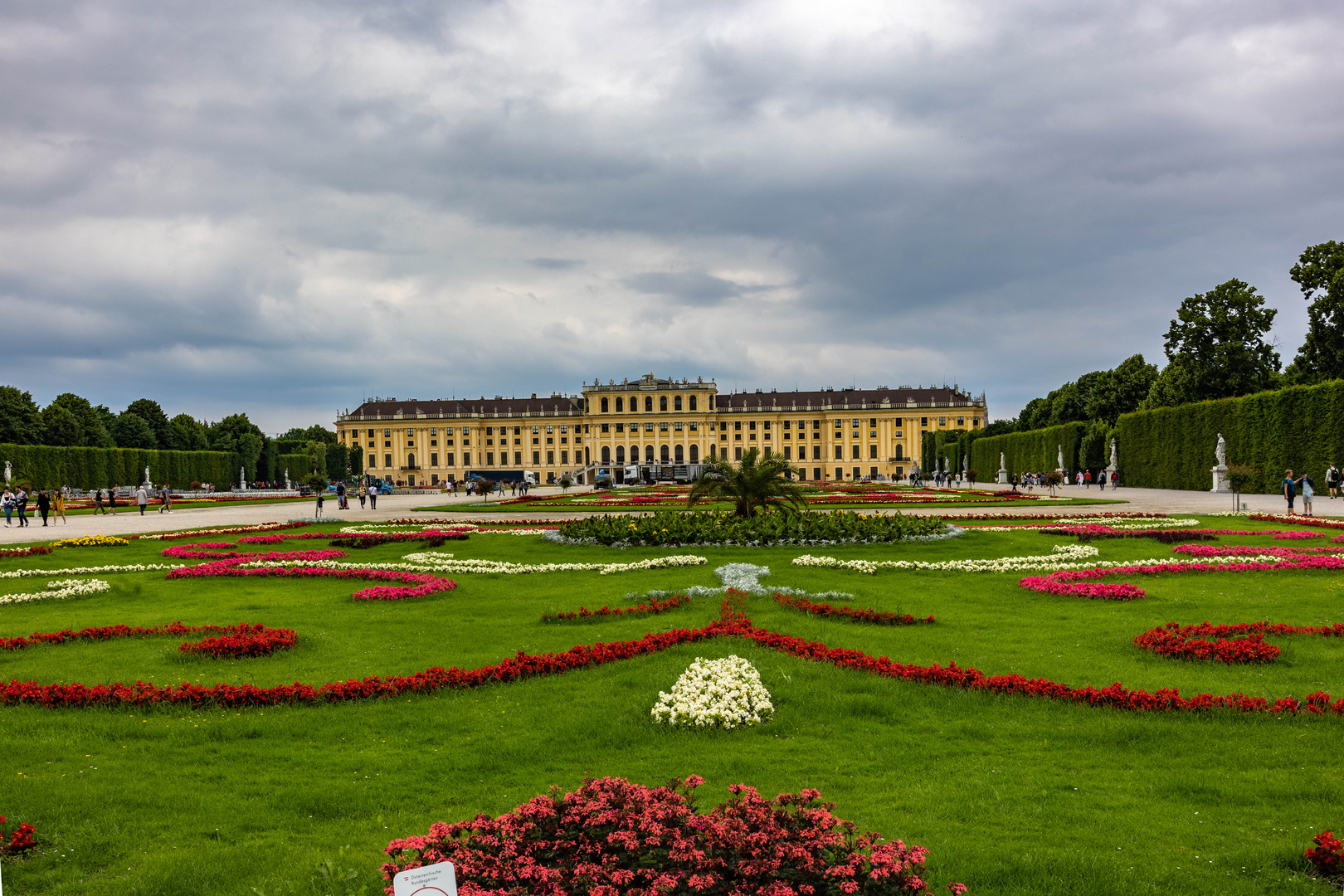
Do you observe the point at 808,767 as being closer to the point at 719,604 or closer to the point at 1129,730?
the point at 1129,730

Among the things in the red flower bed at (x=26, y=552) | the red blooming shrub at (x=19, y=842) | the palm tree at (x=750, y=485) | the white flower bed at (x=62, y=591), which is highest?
the palm tree at (x=750, y=485)

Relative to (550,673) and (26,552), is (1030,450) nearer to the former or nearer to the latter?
(26,552)

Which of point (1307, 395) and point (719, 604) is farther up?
point (1307, 395)

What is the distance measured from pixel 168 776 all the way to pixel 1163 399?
5245cm

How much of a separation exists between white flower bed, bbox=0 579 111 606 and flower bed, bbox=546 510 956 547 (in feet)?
25.1

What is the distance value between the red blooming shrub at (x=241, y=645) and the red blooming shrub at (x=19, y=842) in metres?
3.83

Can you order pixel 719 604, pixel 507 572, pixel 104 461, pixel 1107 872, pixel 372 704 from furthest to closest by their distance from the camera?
pixel 104 461
pixel 507 572
pixel 719 604
pixel 372 704
pixel 1107 872

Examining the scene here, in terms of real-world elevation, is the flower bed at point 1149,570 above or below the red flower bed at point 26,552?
below

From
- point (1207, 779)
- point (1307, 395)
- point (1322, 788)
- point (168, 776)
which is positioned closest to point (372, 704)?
point (168, 776)

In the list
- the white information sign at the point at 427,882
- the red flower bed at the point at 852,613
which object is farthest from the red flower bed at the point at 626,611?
the white information sign at the point at 427,882

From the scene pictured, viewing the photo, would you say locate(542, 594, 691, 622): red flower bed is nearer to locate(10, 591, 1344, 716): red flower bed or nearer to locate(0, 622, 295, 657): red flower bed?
locate(10, 591, 1344, 716): red flower bed

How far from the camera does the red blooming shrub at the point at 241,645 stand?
771cm

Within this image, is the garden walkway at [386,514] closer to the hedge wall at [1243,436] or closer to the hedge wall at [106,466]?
the hedge wall at [1243,436]

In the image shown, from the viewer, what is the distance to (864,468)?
4222 inches
